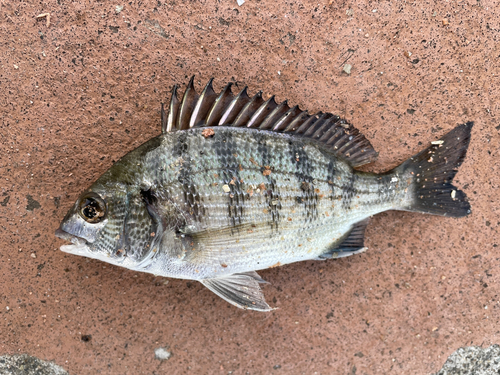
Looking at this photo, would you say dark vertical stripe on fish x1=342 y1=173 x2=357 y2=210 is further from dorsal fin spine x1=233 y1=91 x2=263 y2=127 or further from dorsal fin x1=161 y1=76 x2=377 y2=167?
dorsal fin spine x1=233 y1=91 x2=263 y2=127

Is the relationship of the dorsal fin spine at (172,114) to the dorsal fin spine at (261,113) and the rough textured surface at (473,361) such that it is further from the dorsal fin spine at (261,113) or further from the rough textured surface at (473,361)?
the rough textured surface at (473,361)

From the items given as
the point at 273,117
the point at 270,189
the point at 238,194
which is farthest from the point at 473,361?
the point at 273,117

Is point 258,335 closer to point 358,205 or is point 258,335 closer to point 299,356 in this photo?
point 299,356

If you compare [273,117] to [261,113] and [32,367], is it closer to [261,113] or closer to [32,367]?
[261,113]

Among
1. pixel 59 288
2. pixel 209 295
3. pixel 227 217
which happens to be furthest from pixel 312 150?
pixel 59 288

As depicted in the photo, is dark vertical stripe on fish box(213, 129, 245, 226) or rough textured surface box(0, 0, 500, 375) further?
rough textured surface box(0, 0, 500, 375)

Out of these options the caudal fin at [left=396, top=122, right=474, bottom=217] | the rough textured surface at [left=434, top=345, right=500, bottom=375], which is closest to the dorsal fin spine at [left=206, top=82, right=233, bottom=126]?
the caudal fin at [left=396, top=122, right=474, bottom=217]

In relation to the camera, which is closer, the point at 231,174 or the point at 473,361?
the point at 231,174
